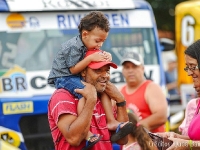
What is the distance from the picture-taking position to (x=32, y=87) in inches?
296

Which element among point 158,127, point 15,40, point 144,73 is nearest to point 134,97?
point 158,127

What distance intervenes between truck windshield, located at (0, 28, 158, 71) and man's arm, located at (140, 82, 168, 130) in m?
0.99

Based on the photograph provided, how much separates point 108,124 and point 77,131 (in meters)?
0.39

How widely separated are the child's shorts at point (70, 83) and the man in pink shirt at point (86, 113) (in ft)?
0.09

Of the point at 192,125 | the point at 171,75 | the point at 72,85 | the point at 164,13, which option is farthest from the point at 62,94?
the point at 164,13

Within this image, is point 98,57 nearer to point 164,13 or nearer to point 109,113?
point 109,113

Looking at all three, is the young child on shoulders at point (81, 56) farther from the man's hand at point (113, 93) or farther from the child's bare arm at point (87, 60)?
the man's hand at point (113, 93)

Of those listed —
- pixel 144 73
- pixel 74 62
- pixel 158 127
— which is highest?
pixel 74 62

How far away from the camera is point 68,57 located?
4.62m

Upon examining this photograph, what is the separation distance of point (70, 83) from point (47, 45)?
10.9 feet

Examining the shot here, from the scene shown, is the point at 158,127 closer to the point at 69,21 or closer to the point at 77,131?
the point at 69,21

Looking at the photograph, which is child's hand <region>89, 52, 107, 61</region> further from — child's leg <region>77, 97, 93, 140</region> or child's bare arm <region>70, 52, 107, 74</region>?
child's leg <region>77, 97, 93, 140</region>

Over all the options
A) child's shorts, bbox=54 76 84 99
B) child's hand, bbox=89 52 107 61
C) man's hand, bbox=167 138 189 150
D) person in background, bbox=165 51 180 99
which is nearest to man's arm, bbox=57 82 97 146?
child's shorts, bbox=54 76 84 99

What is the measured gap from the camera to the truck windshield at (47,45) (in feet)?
24.6
